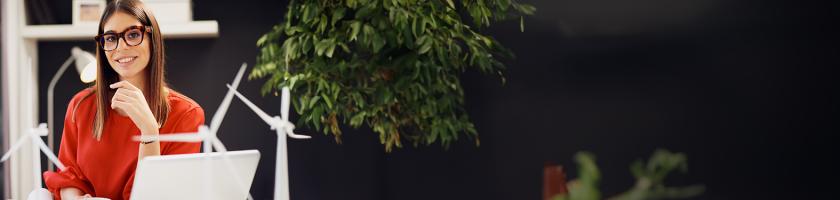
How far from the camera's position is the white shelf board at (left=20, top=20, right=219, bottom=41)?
242cm

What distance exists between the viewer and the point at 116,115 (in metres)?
1.25

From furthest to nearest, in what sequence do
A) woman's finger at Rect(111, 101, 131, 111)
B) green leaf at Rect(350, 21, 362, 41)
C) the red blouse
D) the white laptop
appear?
green leaf at Rect(350, 21, 362, 41), the red blouse, woman's finger at Rect(111, 101, 131, 111), the white laptop

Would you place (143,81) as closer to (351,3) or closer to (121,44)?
(121,44)

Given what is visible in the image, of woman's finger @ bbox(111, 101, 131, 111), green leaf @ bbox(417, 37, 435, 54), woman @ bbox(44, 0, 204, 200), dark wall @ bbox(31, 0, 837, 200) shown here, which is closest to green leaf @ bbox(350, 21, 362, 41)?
green leaf @ bbox(417, 37, 435, 54)

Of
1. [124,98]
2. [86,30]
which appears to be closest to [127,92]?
[124,98]

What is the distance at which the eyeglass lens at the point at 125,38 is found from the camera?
1128 mm

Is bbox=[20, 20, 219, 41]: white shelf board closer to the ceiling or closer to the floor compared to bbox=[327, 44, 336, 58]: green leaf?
closer to the ceiling

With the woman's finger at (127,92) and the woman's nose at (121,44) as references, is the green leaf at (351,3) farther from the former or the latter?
the woman's finger at (127,92)

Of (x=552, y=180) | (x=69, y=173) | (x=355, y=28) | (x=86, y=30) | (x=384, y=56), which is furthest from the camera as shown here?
(x=86, y=30)

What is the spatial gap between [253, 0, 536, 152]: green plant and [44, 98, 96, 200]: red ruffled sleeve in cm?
66

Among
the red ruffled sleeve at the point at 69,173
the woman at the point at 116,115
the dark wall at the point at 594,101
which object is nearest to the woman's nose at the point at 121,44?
the woman at the point at 116,115

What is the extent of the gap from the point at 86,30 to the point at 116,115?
5.02 ft

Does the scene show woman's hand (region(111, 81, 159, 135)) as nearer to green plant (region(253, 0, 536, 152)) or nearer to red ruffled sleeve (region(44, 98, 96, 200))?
red ruffled sleeve (region(44, 98, 96, 200))

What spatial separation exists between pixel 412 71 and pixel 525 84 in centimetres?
95
